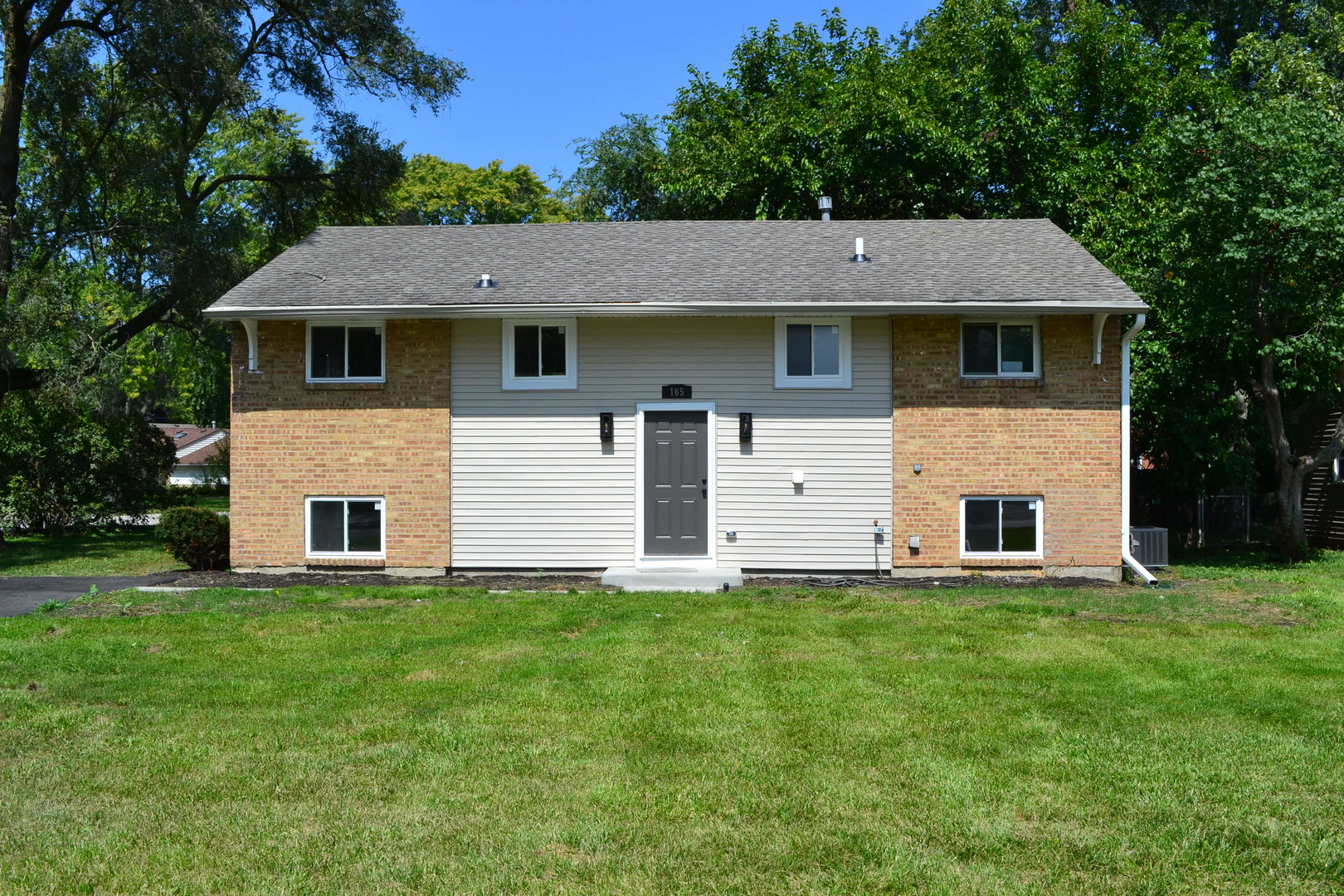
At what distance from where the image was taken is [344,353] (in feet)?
50.8

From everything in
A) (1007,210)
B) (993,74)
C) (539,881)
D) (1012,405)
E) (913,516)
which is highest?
(993,74)

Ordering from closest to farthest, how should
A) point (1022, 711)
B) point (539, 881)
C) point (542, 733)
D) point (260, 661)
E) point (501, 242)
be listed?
1. point (539, 881)
2. point (542, 733)
3. point (1022, 711)
4. point (260, 661)
5. point (501, 242)

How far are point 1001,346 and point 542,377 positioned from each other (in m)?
6.18

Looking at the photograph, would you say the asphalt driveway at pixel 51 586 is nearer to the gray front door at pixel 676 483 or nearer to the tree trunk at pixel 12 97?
the gray front door at pixel 676 483

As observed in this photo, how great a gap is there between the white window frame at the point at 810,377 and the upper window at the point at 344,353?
5413mm

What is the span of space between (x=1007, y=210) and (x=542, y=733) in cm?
2090

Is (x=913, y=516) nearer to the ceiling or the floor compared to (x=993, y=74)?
nearer to the floor

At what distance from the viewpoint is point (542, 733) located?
7.02m

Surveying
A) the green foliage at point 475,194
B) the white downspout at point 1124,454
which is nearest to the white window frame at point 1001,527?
the white downspout at point 1124,454

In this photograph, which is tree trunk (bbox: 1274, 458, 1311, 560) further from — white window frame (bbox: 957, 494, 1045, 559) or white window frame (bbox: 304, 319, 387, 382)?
white window frame (bbox: 304, 319, 387, 382)

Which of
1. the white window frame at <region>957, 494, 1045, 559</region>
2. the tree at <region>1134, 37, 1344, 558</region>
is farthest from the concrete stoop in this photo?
the tree at <region>1134, 37, 1344, 558</region>

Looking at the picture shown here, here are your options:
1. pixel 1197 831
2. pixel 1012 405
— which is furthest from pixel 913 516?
pixel 1197 831

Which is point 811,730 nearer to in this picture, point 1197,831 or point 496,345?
point 1197,831

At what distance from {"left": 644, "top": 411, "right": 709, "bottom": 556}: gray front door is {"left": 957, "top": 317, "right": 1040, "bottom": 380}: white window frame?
3501mm
